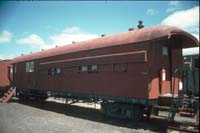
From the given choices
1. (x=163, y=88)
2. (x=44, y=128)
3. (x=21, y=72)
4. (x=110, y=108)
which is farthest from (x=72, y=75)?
(x=21, y=72)

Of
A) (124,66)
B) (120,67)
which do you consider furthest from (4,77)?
(124,66)

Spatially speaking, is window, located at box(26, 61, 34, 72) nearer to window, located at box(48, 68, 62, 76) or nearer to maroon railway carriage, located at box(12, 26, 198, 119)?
window, located at box(48, 68, 62, 76)

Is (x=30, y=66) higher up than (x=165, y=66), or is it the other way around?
(x=30, y=66)

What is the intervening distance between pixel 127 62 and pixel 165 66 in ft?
5.85

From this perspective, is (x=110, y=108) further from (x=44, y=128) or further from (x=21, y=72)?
(x=21, y=72)

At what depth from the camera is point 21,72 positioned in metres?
21.0

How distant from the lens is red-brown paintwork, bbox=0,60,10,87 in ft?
77.2

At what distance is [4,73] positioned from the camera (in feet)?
77.8

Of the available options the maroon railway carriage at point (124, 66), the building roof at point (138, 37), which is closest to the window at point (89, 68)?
the maroon railway carriage at point (124, 66)

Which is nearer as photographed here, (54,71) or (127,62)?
(127,62)

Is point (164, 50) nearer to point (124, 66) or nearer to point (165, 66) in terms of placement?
point (165, 66)

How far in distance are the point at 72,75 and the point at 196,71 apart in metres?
7.14

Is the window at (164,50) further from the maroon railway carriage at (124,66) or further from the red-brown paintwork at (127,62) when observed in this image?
the red-brown paintwork at (127,62)

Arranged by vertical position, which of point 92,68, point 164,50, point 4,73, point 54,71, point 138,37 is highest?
point 138,37
